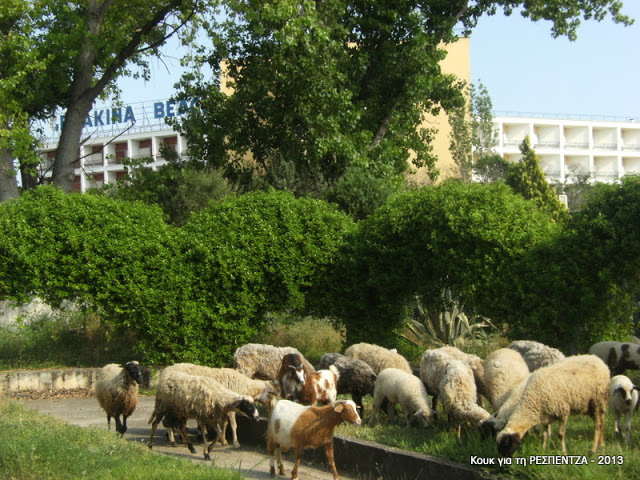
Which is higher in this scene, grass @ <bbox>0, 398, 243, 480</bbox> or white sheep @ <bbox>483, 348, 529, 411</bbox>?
white sheep @ <bbox>483, 348, 529, 411</bbox>

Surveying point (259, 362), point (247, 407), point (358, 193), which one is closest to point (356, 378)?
point (259, 362)

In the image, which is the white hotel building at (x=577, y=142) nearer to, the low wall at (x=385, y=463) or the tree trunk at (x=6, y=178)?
the tree trunk at (x=6, y=178)

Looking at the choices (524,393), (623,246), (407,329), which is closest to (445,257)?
(623,246)

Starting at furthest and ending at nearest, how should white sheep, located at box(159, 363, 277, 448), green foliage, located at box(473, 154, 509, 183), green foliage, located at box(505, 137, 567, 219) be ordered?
1. green foliage, located at box(473, 154, 509, 183)
2. green foliage, located at box(505, 137, 567, 219)
3. white sheep, located at box(159, 363, 277, 448)

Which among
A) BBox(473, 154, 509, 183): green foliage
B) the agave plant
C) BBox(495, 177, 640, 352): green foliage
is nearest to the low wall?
BBox(495, 177, 640, 352): green foliage

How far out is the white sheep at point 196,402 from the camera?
337 inches

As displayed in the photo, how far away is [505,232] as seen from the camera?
39.4 feet

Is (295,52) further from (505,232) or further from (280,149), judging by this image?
(505,232)

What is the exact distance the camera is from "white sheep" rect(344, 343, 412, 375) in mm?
10367

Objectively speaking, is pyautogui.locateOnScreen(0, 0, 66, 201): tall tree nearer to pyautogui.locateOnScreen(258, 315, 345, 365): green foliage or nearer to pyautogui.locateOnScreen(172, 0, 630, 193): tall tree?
pyautogui.locateOnScreen(172, 0, 630, 193): tall tree

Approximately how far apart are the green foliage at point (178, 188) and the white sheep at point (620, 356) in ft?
37.9

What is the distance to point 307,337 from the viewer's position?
1725 cm

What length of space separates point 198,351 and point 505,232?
5764 mm

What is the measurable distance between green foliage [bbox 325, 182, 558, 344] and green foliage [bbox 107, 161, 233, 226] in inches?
267
